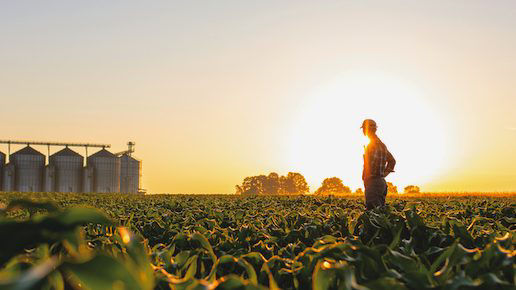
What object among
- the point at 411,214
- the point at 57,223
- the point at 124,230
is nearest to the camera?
the point at 57,223

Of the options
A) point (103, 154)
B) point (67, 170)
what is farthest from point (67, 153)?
point (103, 154)

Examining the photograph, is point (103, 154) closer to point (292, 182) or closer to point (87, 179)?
point (87, 179)

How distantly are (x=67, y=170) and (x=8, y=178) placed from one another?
841 centimetres

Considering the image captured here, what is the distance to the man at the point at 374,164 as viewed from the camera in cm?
1101

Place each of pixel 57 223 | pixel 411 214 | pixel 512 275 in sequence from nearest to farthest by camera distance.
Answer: pixel 57 223
pixel 512 275
pixel 411 214

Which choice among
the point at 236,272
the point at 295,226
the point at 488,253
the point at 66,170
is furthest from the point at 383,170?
the point at 66,170

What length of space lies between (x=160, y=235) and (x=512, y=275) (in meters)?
3.62

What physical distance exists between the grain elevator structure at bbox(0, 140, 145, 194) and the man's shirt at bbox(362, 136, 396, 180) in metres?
73.4

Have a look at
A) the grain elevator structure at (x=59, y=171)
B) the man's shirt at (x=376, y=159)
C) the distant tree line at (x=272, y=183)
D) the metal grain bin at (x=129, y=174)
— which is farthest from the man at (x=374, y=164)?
the distant tree line at (x=272, y=183)

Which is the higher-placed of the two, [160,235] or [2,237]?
[2,237]

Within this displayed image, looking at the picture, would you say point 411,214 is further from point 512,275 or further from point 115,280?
point 115,280

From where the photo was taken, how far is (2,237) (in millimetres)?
1088

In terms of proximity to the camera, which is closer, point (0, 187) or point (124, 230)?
point (124, 230)

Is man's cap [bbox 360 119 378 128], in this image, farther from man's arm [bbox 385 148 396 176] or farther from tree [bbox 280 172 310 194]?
tree [bbox 280 172 310 194]
